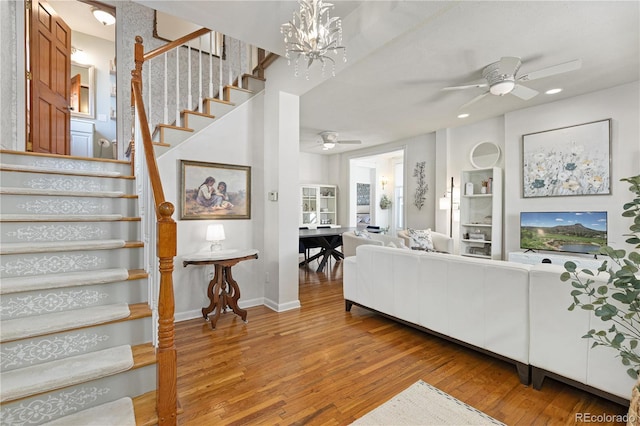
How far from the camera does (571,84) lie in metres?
3.57

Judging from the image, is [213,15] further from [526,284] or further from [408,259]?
[526,284]

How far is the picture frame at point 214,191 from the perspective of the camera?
10.5 ft

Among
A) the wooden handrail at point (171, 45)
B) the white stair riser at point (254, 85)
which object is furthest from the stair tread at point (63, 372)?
the white stair riser at point (254, 85)

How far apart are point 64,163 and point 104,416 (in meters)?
2.29

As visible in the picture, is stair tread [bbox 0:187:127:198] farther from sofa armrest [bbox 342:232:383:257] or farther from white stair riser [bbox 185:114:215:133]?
sofa armrest [bbox 342:232:383:257]

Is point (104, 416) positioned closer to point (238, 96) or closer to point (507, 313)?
point (507, 313)

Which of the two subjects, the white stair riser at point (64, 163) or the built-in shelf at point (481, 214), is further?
the built-in shelf at point (481, 214)

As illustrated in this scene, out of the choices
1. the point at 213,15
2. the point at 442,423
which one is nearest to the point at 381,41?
the point at 213,15

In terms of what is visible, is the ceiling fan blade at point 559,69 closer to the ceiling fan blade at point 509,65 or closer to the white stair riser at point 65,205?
the ceiling fan blade at point 509,65

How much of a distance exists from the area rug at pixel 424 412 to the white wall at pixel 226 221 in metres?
2.25

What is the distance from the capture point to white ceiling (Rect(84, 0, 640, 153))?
2213 mm

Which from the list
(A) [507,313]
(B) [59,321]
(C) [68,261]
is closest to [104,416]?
(B) [59,321]

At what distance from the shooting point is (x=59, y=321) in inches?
60.2

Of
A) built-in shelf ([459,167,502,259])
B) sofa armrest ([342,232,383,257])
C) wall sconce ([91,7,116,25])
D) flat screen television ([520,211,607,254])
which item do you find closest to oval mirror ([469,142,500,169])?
built-in shelf ([459,167,502,259])
